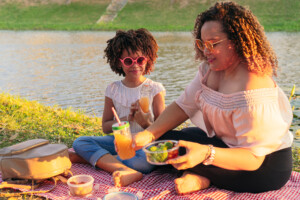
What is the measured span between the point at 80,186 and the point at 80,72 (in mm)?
8524

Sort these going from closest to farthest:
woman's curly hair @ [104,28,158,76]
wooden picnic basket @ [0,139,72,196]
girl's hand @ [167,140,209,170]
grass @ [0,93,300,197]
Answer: girl's hand @ [167,140,209,170] → wooden picnic basket @ [0,139,72,196] → woman's curly hair @ [104,28,158,76] → grass @ [0,93,300,197]

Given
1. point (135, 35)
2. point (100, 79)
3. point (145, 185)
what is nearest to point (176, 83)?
point (100, 79)

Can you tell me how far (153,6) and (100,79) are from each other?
27.4 m

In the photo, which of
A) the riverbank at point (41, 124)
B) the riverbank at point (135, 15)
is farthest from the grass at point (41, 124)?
the riverbank at point (135, 15)

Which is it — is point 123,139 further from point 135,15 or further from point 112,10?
point 112,10

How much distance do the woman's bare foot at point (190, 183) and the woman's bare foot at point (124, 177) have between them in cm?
44

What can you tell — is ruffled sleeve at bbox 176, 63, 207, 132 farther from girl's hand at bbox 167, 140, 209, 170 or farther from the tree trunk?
the tree trunk

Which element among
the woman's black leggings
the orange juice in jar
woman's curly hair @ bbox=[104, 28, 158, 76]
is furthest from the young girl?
the woman's black leggings

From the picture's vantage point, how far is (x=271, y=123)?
2844 millimetres

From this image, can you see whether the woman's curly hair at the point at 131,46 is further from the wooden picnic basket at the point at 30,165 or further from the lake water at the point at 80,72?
the lake water at the point at 80,72

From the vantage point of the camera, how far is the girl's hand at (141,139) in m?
3.32

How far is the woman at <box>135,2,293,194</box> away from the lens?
2.85 m

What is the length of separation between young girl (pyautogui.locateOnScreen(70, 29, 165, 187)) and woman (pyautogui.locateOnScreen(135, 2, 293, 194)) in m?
0.44

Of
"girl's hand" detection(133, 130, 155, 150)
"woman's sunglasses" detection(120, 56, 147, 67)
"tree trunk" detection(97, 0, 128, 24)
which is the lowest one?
"girl's hand" detection(133, 130, 155, 150)
